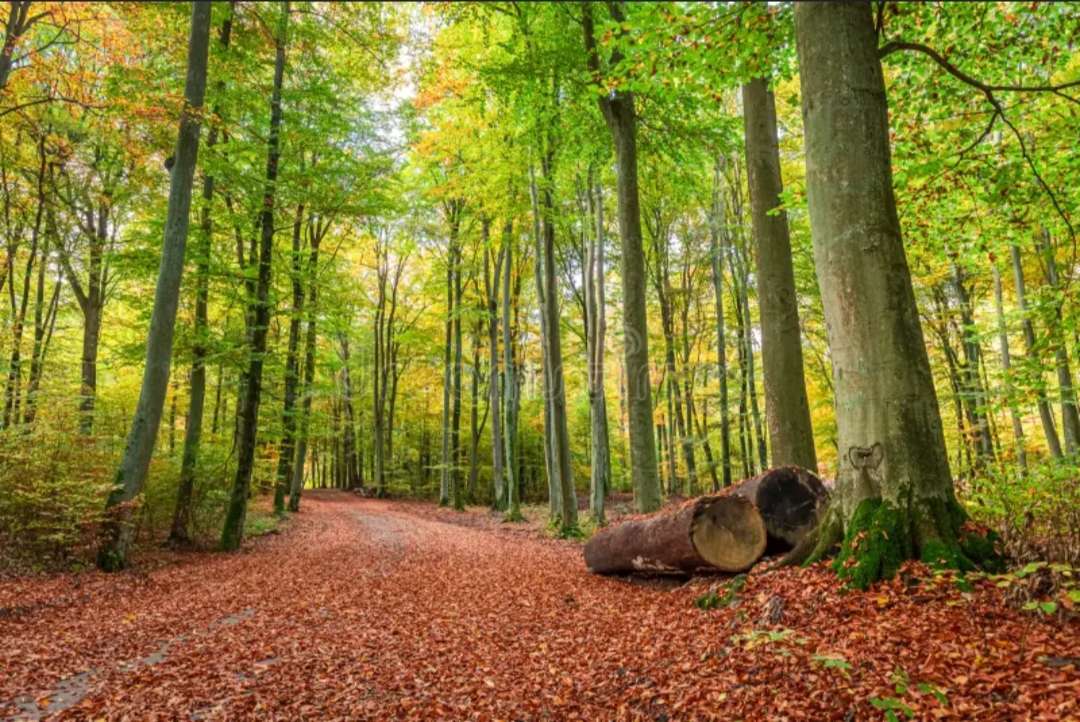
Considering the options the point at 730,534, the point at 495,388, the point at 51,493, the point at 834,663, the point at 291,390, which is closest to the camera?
the point at 834,663

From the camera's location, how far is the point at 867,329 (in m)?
4.16

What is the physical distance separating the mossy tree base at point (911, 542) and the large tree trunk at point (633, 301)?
6.18 metres

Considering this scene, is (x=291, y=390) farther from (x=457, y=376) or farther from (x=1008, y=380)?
(x=1008, y=380)

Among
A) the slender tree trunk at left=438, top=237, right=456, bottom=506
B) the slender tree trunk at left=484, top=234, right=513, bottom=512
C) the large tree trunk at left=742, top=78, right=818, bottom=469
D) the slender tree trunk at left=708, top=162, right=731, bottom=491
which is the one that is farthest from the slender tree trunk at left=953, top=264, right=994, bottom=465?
the slender tree trunk at left=438, top=237, right=456, bottom=506

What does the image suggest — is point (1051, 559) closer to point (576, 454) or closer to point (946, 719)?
point (946, 719)

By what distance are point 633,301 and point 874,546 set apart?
7.36 m

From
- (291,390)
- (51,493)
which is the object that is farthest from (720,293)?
(51,493)

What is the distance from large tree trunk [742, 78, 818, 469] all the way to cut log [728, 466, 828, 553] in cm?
91

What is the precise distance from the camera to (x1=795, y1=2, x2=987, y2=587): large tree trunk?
3.98 metres

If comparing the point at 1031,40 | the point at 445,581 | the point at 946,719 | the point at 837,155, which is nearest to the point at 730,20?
the point at 837,155

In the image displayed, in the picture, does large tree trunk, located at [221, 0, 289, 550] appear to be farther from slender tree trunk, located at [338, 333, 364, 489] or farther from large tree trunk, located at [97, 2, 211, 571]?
slender tree trunk, located at [338, 333, 364, 489]

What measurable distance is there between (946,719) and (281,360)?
12.7m

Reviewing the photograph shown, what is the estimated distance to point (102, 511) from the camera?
8062mm

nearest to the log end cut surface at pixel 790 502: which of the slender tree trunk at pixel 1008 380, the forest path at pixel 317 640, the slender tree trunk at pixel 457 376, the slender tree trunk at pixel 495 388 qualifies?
the forest path at pixel 317 640
